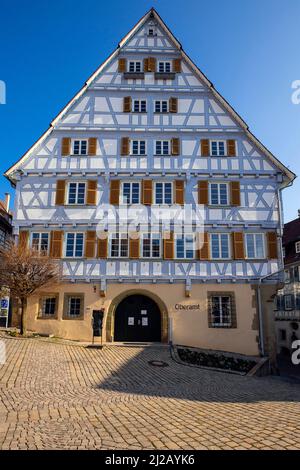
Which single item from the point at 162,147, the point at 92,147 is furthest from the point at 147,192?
the point at 92,147

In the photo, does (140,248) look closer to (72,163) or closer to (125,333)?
(125,333)

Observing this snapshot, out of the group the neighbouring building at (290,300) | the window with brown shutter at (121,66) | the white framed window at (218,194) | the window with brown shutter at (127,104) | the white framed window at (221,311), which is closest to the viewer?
the white framed window at (221,311)

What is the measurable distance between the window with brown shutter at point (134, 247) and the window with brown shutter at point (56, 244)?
3675mm

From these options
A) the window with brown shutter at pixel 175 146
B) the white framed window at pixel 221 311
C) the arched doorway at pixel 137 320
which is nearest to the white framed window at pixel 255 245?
the white framed window at pixel 221 311

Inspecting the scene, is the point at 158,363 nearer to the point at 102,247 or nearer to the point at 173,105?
the point at 102,247

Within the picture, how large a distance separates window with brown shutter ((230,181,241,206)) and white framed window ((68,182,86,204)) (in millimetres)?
8120

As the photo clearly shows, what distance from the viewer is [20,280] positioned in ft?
55.5

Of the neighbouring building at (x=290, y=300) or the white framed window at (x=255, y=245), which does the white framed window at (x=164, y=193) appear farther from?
the neighbouring building at (x=290, y=300)

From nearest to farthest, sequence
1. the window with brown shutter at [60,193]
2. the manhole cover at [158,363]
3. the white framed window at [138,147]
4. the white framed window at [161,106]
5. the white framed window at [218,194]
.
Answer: the manhole cover at [158,363] < the window with brown shutter at [60,193] < the white framed window at [218,194] < the white framed window at [138,147] < the white framed window at [161,106]

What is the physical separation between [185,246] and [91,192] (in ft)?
19.3

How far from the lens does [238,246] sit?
19.4 m

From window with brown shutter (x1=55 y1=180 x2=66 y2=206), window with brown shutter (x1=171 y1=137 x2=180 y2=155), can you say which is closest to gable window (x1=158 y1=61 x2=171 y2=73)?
window with brown shutter (x1=171 y1=137 x2=180 y2=155)

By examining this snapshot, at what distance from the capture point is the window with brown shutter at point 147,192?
65.2ft

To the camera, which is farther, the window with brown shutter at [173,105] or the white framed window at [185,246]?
the window with brown shutter at [173,105]
